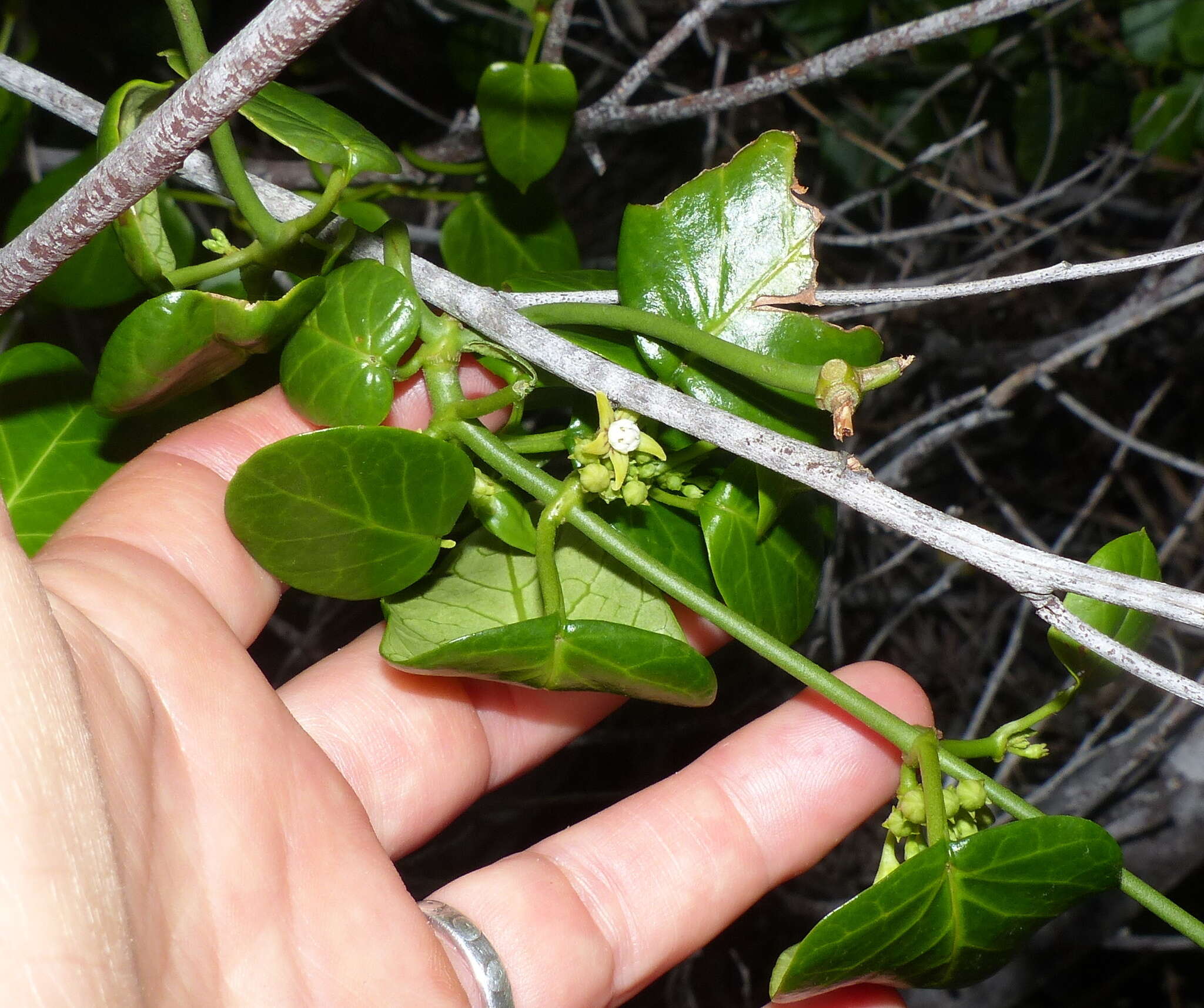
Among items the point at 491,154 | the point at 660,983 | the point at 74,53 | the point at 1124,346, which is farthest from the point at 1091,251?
the point at 74,53

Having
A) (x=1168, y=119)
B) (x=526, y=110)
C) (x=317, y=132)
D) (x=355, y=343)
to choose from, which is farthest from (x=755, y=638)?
(x=1168, y=119)

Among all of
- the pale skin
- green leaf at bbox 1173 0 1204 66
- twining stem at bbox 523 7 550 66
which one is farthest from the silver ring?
green leaf at bbox 1173 0 1204 66

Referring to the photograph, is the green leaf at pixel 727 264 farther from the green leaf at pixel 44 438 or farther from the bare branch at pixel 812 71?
the green leaf at pixel 44 438

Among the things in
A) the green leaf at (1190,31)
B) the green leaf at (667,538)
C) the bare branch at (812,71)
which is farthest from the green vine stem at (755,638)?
the green leaf at (1190,31)

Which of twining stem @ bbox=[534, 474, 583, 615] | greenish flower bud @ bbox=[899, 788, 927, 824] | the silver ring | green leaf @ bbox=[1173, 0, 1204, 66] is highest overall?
green leaf @ bbox=[1173, 0, 1204, 66]

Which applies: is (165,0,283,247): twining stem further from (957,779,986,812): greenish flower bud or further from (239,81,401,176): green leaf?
(957,779,986,812): greenish flower bud

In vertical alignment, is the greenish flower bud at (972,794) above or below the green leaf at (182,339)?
below
